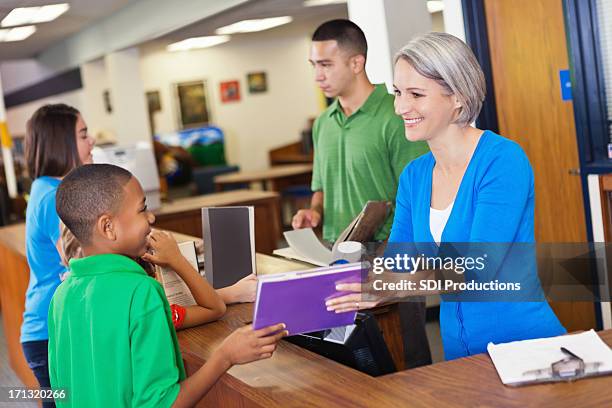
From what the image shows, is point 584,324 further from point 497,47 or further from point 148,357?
point 148,357

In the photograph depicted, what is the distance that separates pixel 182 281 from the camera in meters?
2.62

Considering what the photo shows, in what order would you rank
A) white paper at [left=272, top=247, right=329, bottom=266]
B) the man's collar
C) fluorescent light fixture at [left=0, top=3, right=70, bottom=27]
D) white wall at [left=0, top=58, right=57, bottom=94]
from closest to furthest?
white paper at [left=272, top=247, right=329, bottom=266] → the man's collar → fluorescent light fixture at [left=0, top=3, right=70, bottom=27] → white wall at [left=0, top=58, right=57, bottom=94]

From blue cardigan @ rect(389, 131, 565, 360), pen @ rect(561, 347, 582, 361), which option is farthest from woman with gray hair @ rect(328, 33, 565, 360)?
pen @ rect(561, 347, 582, 361)

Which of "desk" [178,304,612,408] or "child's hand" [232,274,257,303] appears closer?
"desk" [178,304,612,408]

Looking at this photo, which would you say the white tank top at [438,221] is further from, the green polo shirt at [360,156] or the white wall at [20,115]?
the white wall at [20,115]

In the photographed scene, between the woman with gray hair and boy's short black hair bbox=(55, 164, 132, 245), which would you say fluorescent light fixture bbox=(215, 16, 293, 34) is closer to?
the woman with gray hair

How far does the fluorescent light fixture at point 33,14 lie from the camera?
28.6 ft

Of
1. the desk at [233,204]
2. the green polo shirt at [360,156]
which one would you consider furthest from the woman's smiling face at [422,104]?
the desk at [233,204]

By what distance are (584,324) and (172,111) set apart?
440 inches

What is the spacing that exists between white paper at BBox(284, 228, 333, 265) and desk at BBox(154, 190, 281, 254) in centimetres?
294

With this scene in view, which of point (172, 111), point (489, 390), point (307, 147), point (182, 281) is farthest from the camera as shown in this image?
point (172, 111)

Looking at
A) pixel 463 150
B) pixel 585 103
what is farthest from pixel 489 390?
pixel 585 103

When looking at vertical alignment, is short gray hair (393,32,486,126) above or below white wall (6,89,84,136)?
below

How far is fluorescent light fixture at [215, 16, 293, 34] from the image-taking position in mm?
11617
